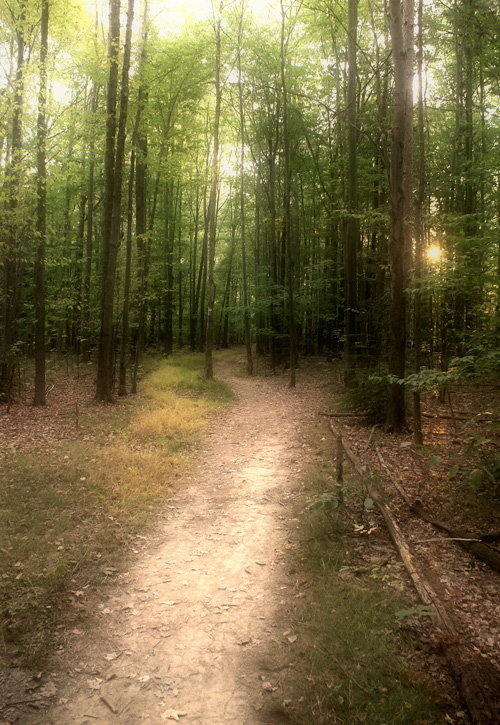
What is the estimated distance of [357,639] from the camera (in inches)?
133

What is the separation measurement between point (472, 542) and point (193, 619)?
3207 millimetres

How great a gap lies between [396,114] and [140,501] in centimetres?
887

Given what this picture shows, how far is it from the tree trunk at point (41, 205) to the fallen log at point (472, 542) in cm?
975

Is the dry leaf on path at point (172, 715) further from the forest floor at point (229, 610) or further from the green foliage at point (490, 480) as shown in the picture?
the green foliage at point (490, 480)

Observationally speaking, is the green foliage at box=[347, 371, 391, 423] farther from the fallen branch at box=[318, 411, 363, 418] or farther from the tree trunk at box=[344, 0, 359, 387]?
the tree trunk at box=[344, 0, 359, 387]

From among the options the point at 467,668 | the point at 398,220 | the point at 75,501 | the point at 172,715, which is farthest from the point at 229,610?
the point at 398,220

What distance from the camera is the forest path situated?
299 cm

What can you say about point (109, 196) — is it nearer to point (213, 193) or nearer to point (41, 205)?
point (41, 205)

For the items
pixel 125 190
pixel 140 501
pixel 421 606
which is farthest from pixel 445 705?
pixel 125 190

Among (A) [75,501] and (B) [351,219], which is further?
(B) [351,219]

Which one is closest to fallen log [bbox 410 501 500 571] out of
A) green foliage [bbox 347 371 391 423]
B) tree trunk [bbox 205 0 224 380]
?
green foliage [bbox 347 371 391 423]

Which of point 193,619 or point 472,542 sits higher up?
point 472,542

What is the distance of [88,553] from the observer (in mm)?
4824

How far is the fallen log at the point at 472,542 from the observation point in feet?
13.7
